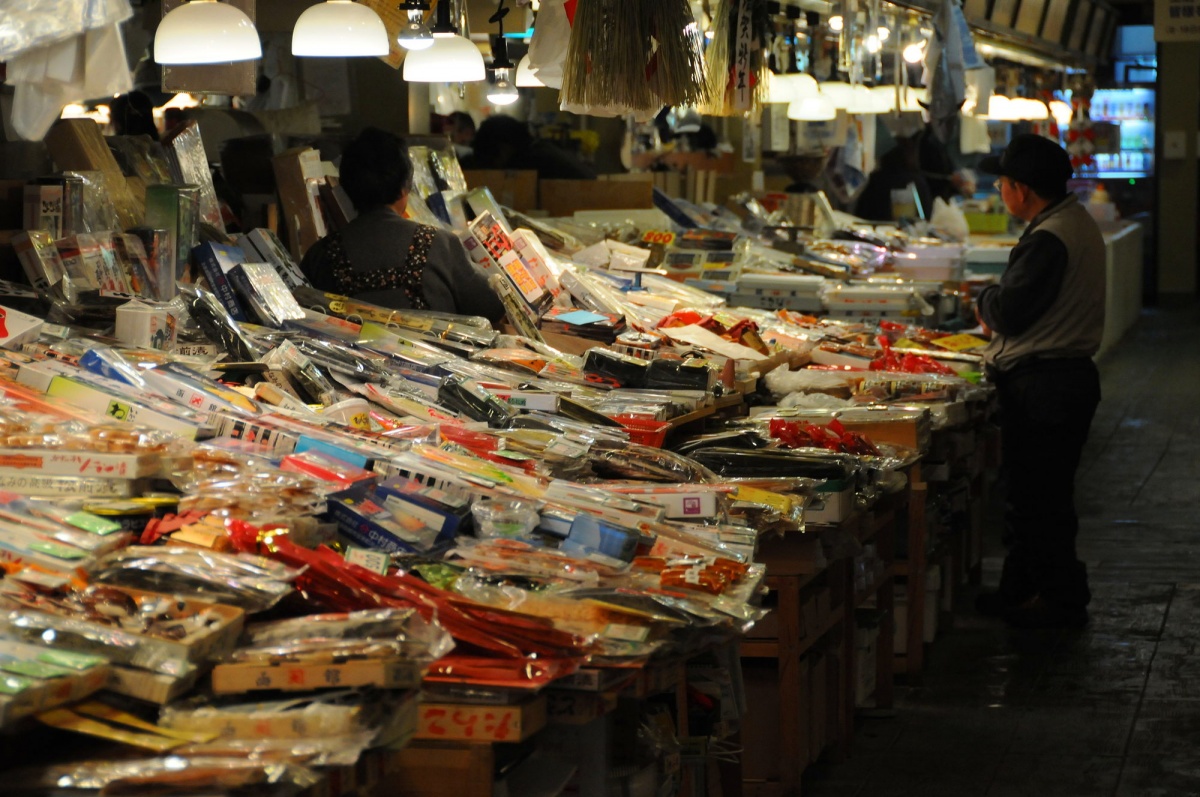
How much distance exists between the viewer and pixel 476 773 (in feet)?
7.91

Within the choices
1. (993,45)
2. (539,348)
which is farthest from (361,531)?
(993,45)

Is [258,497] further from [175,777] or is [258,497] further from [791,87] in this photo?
[791,87]

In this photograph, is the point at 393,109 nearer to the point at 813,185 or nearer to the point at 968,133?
the point at 813,185

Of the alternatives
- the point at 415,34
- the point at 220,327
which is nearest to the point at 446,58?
the point at 415,34

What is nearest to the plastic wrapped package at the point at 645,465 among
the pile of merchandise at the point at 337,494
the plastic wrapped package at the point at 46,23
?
the pile of merchandise at the point at 337,494

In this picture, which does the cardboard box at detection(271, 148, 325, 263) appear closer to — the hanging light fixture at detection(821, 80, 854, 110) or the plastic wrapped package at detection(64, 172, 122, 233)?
the plastic wrapped package at detection(64, 172, 122, 233)

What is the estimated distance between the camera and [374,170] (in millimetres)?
5344

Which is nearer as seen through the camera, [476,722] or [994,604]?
[476,722]

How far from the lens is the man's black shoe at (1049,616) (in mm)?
5977

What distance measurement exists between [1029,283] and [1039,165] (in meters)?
0.47

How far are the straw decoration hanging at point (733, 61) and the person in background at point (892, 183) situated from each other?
6.62m

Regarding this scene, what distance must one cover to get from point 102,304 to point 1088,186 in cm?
1632

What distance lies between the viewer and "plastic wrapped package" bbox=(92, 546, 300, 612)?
2.29 meters

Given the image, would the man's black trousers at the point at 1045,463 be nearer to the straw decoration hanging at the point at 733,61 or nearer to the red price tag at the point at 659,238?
the straw decoration hanging at the point at 733,61
